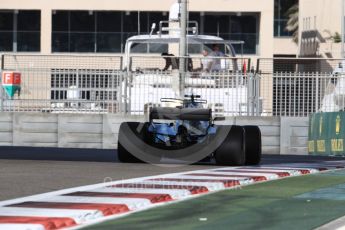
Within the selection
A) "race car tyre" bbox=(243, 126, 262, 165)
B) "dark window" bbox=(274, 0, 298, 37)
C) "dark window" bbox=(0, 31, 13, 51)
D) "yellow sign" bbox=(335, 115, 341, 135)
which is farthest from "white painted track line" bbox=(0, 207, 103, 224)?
"dark window" bbox=(274, 0, 298, 37)

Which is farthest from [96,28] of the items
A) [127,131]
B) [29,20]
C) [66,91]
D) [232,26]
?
[127,131]

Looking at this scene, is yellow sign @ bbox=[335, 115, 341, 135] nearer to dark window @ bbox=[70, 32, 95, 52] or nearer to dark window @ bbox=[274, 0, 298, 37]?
dark window @ bbox=[70, 32, 95, 52]

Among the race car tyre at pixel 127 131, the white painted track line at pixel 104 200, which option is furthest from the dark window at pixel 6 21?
the white painted track line at pixel 104 200

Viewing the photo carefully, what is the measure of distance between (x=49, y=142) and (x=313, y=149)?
6.22 meters

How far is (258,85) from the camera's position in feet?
81.7

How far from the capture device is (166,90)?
2497cm

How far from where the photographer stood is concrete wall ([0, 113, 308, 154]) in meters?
24.6

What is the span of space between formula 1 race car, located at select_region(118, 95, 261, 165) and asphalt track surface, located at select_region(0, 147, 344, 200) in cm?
34

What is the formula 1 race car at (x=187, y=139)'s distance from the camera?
57.1 feet

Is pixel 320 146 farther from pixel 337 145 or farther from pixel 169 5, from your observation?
pixel 169 5

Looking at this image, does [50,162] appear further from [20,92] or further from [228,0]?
[228,0]

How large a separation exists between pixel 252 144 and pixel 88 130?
26.3 feet

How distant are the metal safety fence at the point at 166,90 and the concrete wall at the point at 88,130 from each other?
283 millimetres

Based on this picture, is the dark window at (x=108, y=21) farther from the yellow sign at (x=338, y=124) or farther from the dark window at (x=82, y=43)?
the yellow sign at (x=338, y=124)
